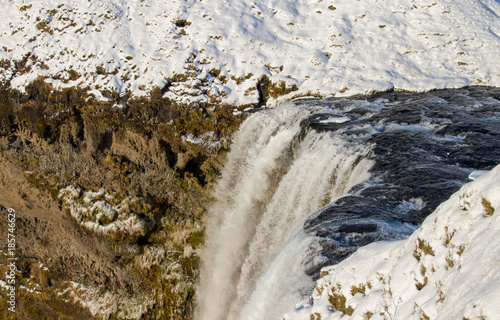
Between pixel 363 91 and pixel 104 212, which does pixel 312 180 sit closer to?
pixel 363 91

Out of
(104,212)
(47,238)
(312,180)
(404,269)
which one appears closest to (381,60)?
(312,180)

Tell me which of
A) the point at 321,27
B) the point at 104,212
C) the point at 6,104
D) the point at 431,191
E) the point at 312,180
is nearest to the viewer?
the point at 431,191

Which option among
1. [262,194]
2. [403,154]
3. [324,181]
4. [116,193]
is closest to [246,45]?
[262,194]

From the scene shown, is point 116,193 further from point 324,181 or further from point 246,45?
point 324,181

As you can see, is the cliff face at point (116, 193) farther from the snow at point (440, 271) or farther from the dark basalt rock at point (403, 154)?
the snow at point (440, 271)

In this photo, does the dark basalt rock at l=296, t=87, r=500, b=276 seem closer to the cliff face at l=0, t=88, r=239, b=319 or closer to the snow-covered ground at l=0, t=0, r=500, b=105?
the snow-covered ground at l=0, t=0, r=500, b=105

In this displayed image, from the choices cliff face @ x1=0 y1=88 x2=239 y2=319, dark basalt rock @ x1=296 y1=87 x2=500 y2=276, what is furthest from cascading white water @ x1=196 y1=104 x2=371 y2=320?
cliff face @ x1=0 y1=88 x2=239 y2=319
